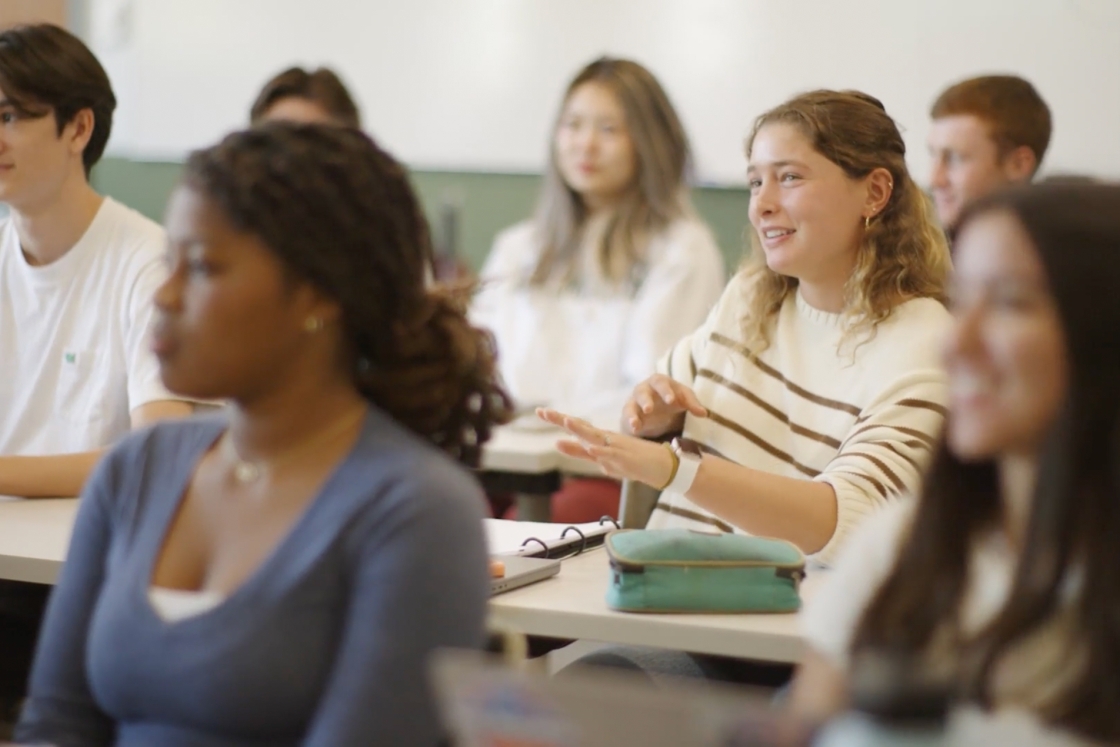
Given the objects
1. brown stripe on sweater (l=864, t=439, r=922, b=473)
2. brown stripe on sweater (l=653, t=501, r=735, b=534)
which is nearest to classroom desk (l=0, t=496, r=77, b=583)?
brown stripe on sweater (l=653, t=501, r=735, b=534)

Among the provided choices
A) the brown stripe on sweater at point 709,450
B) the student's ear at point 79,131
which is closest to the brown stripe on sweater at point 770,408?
the brown stripe on sweater at point 709,450

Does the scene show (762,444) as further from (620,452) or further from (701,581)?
(701,581)

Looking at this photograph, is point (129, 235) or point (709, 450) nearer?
point (709, 450)

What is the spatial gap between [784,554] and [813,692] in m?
0.59

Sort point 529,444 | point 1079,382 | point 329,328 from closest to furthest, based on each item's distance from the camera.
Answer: point 1079,382, point 329,328, point 529,444

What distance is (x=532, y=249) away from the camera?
14.4 feet

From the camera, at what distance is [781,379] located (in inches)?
96.9

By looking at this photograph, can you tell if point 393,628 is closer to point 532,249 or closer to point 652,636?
point 652,636

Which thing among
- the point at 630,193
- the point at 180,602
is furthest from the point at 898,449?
the point at 630,193

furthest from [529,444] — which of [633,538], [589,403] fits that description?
[633,538]

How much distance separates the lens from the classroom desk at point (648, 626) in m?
1.81

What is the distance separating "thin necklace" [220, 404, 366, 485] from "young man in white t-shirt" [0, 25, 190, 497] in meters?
1.16

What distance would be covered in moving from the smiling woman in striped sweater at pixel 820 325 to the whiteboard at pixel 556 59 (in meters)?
2.07

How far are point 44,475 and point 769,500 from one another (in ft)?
3.91
